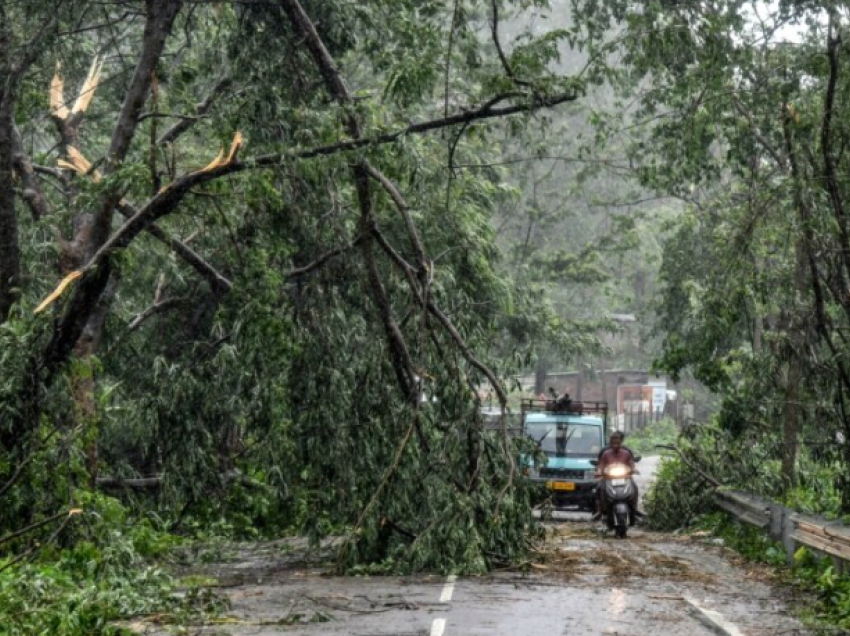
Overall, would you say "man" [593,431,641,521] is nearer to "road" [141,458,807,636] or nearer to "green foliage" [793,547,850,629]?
"road" [141,458,807,636]

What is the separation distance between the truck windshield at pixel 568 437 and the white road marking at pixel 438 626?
1960 centimetres

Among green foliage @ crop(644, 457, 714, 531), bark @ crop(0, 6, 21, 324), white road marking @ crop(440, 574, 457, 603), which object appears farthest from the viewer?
green foliage @ crop(644, 457, 714, 531)

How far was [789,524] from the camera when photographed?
62.7 feet

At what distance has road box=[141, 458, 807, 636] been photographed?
41.7 ft

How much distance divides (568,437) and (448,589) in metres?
17.4

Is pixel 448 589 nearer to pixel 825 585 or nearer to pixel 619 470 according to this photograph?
pixel 825 585

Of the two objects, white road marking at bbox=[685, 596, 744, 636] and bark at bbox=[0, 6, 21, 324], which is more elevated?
bark at bbox=[0, 6, 21, 324]

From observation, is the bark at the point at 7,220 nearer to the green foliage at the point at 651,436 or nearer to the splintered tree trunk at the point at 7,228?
the splintered tree trunk at the point at 7,228

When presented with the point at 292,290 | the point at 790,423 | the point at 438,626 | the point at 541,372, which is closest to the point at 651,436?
the point at 541,372

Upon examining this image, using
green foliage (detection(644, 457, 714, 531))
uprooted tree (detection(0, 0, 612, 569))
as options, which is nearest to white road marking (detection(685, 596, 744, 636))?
uprooted tree (detection(0, 0, 612, 569))

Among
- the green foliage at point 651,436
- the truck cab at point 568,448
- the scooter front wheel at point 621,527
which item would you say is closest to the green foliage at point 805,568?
the scooter front wheel at point 621,527

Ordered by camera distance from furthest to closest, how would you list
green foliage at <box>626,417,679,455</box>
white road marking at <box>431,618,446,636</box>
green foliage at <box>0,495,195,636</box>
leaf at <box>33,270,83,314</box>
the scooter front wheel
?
green foliage at <box>626,417,679,455</box> < the scooter front wheel < leaf at <box>33,270,83,314</box> < white road marking at <box>431,618,446,636</box> < green foliage at <box>0,495,195,636</box>

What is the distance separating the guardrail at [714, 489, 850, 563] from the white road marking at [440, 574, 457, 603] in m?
4.40

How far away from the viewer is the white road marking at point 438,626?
479 inches
